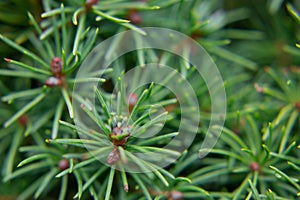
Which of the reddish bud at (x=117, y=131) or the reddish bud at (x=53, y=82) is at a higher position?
the reddish bud at (x=53, y=82)

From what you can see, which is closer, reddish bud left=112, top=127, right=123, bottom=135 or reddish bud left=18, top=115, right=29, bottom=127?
reddish bud left=112, top=127, right=123, bottom=135

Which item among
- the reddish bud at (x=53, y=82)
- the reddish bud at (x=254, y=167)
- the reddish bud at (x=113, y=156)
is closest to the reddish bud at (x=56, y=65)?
the reddish bud at (x=53, y=82)

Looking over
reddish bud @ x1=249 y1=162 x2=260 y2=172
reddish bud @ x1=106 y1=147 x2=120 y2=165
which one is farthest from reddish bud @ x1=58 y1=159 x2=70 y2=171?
reddish bud @ x1=249 y1=162 x2=260 y2=172

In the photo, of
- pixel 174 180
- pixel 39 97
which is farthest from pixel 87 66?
pixel 174 180

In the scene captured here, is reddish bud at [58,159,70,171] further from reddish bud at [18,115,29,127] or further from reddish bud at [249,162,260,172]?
reddish bud at [249,162,260,172]

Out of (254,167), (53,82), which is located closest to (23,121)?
(53,82)

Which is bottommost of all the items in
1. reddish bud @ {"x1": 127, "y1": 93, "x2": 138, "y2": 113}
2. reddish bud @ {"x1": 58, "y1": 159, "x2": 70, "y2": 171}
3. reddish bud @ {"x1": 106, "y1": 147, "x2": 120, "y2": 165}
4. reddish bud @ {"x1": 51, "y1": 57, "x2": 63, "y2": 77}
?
reddish bud @ {"x1": 58, "y1": 159, "x2": 70, "y2": 171}

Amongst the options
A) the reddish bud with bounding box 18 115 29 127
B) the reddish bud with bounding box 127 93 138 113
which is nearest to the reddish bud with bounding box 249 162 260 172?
the reddish bud with bounding box 127 93 138 113

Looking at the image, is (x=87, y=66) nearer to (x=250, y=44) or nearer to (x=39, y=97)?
(x=39, y=97)

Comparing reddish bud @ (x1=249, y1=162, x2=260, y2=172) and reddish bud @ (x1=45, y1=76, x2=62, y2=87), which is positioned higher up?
reddish bud @ (x1=45, y1=76, x2=62, y2=87)

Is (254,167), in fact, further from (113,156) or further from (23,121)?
(23,121)

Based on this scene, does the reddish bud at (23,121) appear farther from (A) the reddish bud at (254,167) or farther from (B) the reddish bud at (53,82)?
(A) the reddish bud at (254,167)
